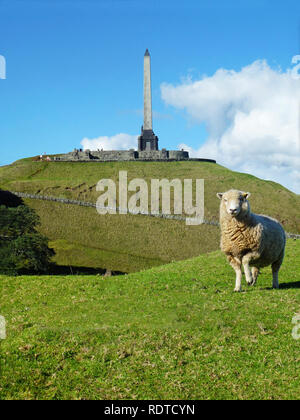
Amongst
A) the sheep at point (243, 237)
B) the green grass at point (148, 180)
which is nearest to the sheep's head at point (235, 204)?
the sheep at point (243, 237)

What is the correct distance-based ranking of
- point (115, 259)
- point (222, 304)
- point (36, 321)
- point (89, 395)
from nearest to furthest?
point (89, 395) → point (36, 321) → point (222, 304) → point (115, 259)

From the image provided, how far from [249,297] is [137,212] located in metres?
59.6

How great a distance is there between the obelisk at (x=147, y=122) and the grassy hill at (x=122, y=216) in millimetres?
8039

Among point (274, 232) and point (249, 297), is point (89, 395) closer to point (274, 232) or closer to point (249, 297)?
point (249, 297)

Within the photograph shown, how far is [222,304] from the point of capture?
1292 cm

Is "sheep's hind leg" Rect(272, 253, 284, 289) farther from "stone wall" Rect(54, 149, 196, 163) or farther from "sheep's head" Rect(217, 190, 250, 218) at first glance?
"stone wall" Rect(54, 149, 196, 163)

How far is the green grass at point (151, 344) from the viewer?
830cm

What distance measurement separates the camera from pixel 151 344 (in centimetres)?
1005

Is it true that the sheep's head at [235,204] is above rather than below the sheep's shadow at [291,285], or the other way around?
above

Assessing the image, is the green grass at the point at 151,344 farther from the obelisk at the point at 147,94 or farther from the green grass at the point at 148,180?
the obelisk at the point at 147,94

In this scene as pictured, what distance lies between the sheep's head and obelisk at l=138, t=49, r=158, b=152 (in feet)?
308

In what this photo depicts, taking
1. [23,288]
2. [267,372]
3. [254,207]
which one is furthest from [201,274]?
[254,207]

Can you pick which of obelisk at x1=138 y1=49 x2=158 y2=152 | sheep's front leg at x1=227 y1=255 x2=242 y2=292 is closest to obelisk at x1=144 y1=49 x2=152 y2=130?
obelisk at x1=138 y1=49 x2=158 y2=152

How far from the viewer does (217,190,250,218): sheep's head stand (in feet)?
46.7
